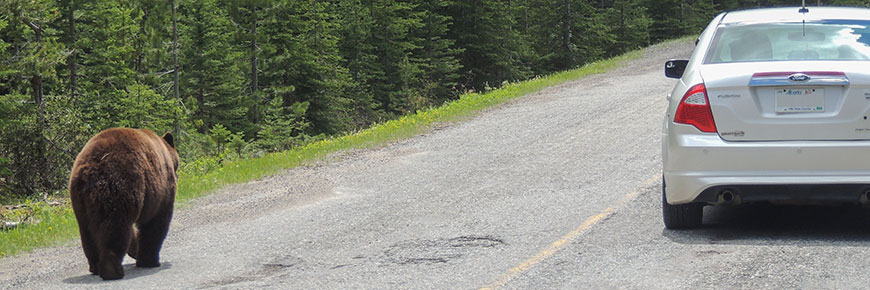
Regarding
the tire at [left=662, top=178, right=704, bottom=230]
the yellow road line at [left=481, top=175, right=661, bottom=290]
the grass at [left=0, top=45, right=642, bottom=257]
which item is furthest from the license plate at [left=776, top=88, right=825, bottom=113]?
the grass at [left=0, top=45, right=642, bottom=257]

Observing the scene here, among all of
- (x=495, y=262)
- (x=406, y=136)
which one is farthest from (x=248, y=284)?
(x=406, y=136)

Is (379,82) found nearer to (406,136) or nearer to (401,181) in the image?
(406,136)

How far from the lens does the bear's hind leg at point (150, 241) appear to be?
7.66 meters

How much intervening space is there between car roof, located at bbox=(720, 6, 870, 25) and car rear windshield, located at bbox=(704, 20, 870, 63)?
0.08 meters

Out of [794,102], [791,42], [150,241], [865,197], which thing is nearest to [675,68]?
[791,42]

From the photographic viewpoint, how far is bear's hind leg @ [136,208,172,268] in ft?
25.1

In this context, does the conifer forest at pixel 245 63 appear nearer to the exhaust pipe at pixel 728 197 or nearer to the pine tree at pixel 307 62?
the pine tree at pixel 307 62

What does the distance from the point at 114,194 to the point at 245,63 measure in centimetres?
3165

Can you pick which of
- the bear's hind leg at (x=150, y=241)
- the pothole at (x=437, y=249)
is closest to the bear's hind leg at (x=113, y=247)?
the bear's hind leg at (x=150, y=241)

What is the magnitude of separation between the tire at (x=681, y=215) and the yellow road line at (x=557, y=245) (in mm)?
662

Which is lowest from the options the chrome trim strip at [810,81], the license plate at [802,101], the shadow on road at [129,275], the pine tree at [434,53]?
the pine tree at [434,53]

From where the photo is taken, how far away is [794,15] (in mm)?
8344

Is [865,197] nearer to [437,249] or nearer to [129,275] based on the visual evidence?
[437,249]

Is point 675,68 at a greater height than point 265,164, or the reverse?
point 675,68
